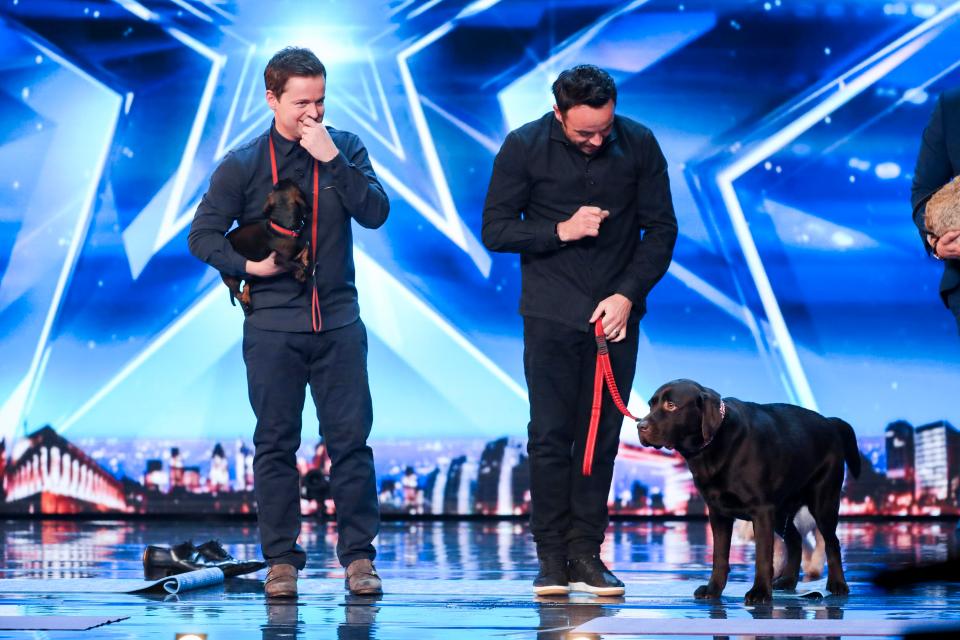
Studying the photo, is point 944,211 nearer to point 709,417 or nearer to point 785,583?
point 709,417

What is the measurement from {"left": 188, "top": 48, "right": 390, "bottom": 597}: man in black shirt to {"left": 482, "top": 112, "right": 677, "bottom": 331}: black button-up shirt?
0.35m

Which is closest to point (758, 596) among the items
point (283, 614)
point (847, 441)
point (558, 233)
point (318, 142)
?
point (847, 441)

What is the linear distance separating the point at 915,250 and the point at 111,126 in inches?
170

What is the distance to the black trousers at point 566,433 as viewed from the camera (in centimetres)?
347

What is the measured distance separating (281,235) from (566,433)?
876 mm

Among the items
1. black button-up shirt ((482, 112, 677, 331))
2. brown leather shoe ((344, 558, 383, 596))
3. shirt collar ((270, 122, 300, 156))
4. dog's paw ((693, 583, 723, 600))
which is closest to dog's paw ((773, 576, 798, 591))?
dog's paw ((693, 583, 723, 600))

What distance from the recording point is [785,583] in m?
3.60

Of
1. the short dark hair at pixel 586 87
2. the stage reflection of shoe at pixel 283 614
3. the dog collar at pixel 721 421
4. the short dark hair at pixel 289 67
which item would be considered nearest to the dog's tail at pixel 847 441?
the dog collar at pixel 721 421

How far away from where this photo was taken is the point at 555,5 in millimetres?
7223

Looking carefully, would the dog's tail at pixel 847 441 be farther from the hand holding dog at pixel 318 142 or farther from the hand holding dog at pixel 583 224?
the hand holding dog at pixel 318 142

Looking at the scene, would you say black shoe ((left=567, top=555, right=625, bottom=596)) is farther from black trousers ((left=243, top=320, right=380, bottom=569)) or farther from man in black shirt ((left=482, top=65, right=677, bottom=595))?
black trousers ((left=243, top=320, right=380, bottom=569))

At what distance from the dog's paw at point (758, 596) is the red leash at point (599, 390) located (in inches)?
20.1

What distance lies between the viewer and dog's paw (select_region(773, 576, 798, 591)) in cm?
358

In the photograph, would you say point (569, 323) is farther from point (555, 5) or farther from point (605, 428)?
point (555, 5)
